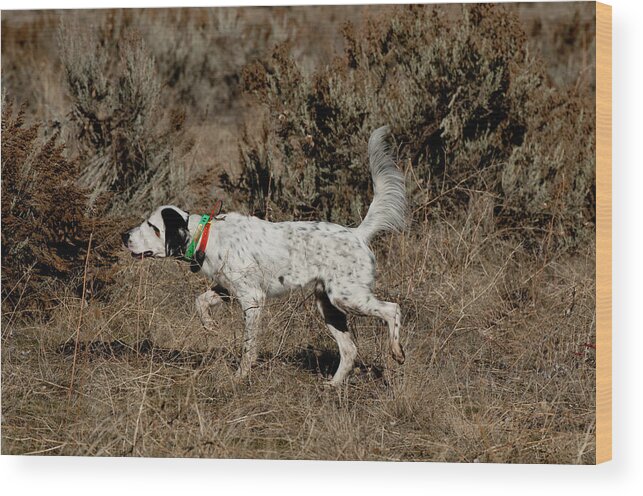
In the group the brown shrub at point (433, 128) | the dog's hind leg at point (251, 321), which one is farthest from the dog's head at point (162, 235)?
the brown shrub at point (433, 128)

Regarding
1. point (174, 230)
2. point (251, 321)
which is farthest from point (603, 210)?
point (174, 230)

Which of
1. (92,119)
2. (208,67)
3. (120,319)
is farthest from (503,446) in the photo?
(208,67)

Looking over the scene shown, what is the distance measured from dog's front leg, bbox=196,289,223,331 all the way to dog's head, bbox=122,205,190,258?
27cm

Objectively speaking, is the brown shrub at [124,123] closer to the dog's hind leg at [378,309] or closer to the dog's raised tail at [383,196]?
the dog's raised tail at [383,196]

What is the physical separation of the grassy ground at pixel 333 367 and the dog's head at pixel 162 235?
11.8 inches

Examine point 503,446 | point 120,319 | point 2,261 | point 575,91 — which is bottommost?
point 503,446

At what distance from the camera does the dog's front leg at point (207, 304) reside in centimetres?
517

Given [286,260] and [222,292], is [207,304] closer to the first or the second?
[222,292]

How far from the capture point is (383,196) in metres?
5.20

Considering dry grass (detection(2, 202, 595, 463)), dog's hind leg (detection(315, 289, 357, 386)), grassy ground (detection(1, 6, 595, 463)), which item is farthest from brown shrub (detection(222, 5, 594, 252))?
dog's hind leg (detection(315, 289, 357, 386))

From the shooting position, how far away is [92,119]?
23.9ft

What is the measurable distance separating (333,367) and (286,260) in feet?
2.13

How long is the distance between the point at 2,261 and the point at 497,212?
127 inches

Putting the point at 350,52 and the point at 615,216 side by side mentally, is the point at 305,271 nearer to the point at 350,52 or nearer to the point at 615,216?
the point at 615,216
